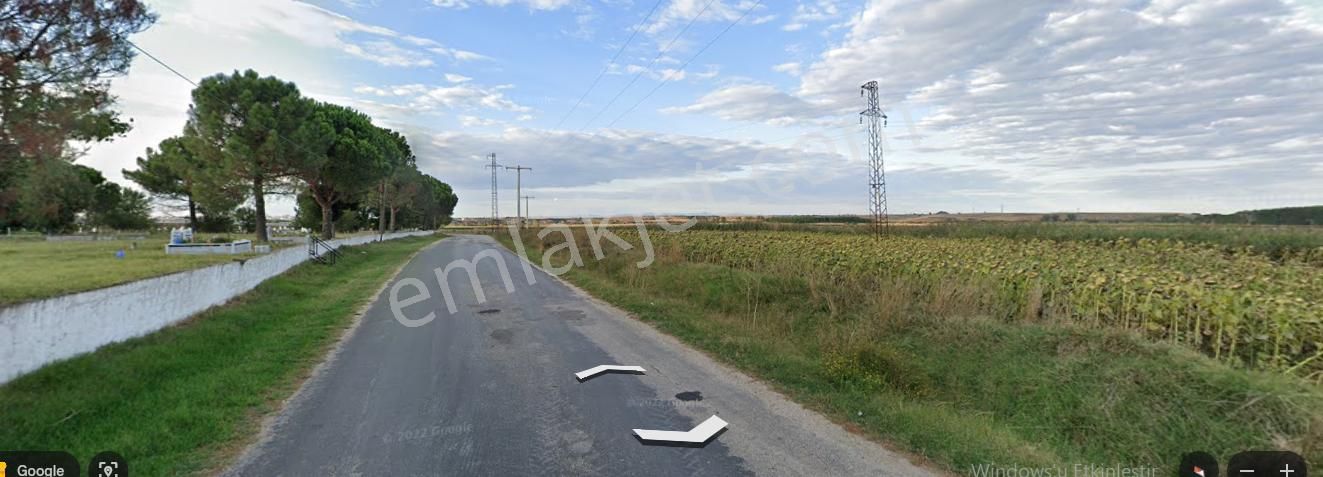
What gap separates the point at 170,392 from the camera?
5918mm

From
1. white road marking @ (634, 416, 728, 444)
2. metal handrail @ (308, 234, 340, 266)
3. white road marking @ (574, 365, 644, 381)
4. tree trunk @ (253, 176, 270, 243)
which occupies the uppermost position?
tree trunk @ (253, 176, 270, 243)

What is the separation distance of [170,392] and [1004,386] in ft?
29.1

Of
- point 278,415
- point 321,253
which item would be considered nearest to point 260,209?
point 321,253

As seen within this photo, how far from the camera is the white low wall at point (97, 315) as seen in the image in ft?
19.2

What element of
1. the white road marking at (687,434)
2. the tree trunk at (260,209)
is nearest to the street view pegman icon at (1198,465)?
the white road marking at (687,434)

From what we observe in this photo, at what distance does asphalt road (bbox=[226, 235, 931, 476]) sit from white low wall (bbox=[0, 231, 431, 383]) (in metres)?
2.67

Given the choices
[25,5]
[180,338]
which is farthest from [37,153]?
[180,338]

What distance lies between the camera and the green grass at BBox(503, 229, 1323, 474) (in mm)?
4512

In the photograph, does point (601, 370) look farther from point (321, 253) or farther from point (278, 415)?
point (321, 253)

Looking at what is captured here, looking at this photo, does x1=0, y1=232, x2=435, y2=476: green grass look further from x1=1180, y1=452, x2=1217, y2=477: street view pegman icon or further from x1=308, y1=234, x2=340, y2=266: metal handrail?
x1=308, y1=234, x2=340, y2=266: metal handrail

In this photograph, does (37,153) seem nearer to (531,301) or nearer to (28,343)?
(28,343)

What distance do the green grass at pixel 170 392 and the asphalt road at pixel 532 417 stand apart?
1.26ft

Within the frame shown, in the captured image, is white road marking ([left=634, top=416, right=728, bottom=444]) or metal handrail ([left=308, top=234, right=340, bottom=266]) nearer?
white road marking ([left=634, top=416, right=728, bottom=444])

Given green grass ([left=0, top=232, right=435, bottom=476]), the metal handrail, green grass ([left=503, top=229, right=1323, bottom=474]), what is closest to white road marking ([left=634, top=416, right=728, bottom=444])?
green grass ([left=503, top=229, right=1323, bottom=474])
